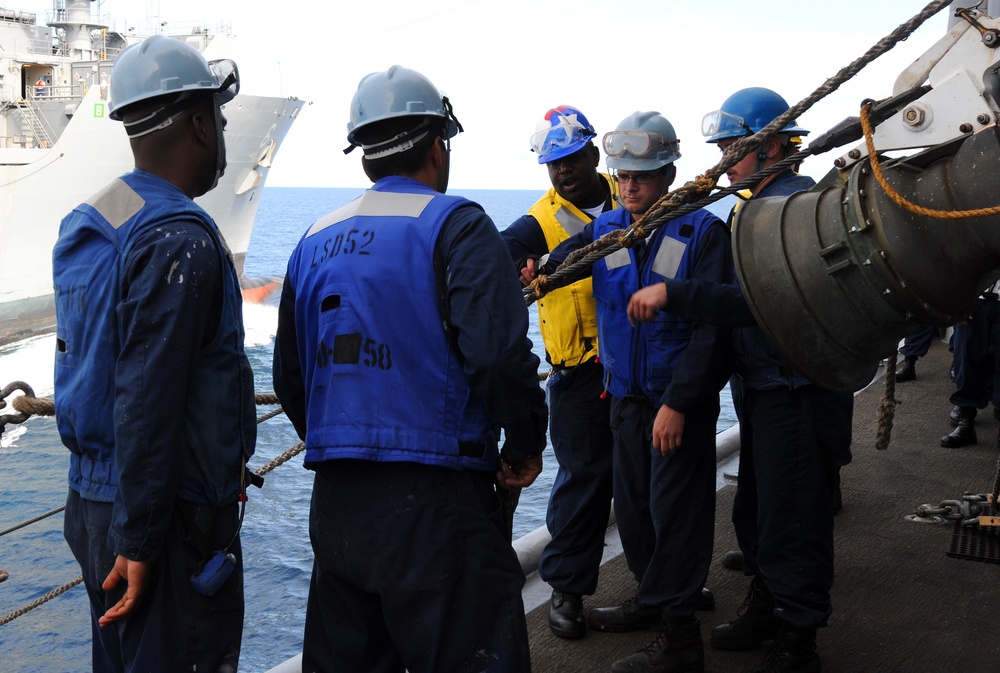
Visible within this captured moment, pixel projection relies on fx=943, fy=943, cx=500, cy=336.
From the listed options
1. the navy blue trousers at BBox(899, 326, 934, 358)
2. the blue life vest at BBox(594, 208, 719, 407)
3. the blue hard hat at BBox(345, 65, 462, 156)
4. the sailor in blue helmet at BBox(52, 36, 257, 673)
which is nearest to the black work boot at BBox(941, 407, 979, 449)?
the navy blue trousers at BBox(899, 326, 934, 358)

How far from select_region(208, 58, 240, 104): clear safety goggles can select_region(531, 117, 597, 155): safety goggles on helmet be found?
153 cm

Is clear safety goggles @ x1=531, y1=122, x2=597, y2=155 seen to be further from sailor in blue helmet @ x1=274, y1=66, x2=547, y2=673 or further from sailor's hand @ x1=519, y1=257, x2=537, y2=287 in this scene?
sailor in blue helmet @ x1=274, y1=66, x2=547, y2=673

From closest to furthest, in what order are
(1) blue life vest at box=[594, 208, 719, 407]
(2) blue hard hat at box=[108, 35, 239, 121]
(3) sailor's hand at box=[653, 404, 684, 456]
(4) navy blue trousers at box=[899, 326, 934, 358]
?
(2) blue hard hat at box=[108, 35, 239, 121], (3) sailor's hand at box=[653, 404, 684, 456], (1) blue life vest at box=[594, 208, 719, 407], (4) navy blue trousers at box=[899, 326, 934, 358]

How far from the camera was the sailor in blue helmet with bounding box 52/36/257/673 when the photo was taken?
205 cm

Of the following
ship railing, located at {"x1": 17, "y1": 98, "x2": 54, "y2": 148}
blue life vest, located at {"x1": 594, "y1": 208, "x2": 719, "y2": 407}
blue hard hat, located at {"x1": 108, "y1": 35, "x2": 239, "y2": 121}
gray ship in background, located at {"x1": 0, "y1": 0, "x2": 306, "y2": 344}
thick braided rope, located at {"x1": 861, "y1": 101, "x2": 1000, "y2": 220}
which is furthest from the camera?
ship railing, located at {"x1": 17, "y1": 98, "x2": 54, "y2": 148}

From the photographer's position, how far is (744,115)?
3.68 m

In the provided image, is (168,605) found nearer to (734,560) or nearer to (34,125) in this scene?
(734,560)

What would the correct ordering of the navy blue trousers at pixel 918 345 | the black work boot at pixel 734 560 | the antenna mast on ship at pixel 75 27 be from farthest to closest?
the antenna mast on ship at pixel 75 27, the navy blue trousers at pixel 918 345, the black work boot at pixel 734 560

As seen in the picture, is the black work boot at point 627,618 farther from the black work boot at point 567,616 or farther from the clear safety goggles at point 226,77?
the clear safety goggles at point 226,77

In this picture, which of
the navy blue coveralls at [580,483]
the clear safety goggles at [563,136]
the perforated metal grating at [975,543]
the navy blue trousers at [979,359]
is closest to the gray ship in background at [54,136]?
the navy blue trousers at [979,359]

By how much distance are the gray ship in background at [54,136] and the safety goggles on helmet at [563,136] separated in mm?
26686

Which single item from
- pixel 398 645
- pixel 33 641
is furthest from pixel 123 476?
pixel 33 641

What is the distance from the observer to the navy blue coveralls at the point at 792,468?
319cm

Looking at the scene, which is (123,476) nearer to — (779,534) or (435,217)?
(435,217)
